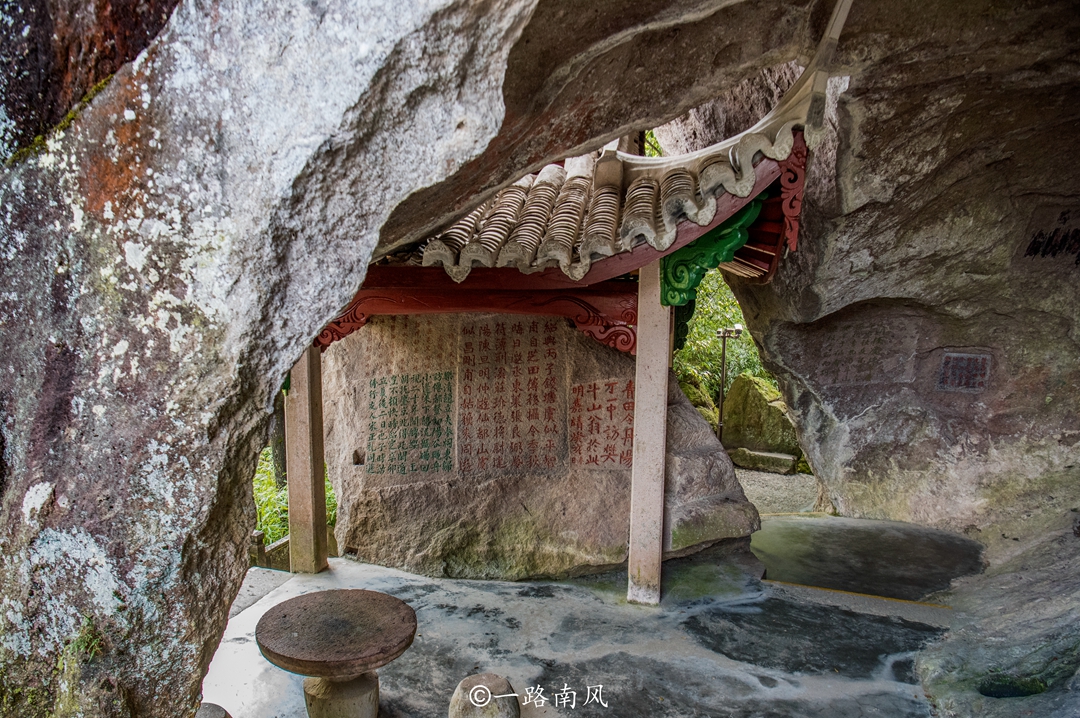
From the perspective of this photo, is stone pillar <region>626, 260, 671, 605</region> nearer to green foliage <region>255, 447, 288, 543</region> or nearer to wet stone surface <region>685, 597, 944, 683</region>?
wet stone surface <region>685, 597, 944, 683</region>

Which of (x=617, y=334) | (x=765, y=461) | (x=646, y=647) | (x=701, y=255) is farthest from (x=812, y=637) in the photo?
(x=765, y=461)

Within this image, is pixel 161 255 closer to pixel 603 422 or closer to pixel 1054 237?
pixel 603 422

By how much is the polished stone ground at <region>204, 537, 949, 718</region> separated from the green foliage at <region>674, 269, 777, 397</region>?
7.63 meters

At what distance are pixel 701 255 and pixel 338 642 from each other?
342cm

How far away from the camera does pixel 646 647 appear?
4.75 metres

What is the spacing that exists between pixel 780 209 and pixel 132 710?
174 inches

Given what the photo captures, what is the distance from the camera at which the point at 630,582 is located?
5.45 m

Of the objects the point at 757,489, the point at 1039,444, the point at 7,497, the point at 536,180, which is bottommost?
the point at 757,489

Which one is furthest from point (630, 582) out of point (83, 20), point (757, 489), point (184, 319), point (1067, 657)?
point (757, 489)

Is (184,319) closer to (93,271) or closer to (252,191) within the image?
(93,271)

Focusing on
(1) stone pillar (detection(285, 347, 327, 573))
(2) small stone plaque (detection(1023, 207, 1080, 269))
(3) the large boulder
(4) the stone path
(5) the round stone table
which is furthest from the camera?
(4) the stone path

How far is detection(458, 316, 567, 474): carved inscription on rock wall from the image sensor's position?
603 centimetres

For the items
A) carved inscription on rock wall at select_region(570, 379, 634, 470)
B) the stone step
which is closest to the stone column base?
carved inscription on rock wall at select_region(570, 379, 634, 470)

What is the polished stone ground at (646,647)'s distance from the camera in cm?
412
